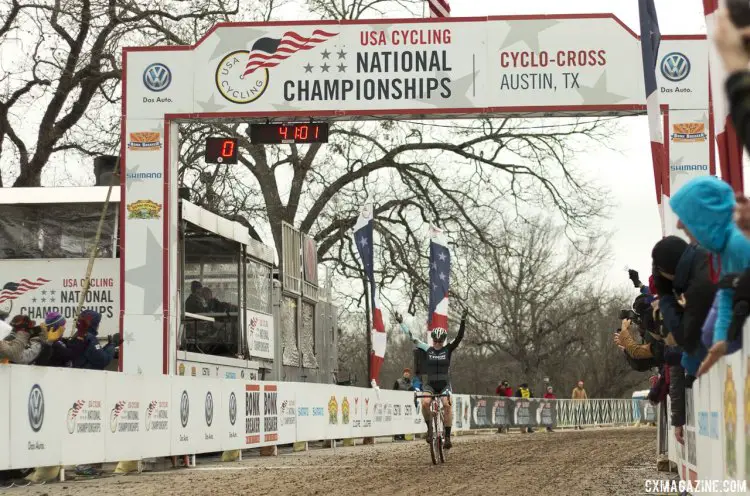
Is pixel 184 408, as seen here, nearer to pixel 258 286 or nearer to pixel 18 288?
pixel 18 288

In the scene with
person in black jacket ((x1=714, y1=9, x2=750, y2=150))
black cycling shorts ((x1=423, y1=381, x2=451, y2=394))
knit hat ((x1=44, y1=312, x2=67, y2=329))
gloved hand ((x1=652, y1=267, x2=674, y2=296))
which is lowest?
black cycling shorts ((x1=423, y1=381, x2=451, y2=394))

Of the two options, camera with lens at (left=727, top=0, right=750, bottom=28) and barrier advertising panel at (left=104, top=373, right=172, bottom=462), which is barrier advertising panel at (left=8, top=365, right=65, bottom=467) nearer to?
barrier advertising panel at (left=104, top=373, right=172, bottom=462)

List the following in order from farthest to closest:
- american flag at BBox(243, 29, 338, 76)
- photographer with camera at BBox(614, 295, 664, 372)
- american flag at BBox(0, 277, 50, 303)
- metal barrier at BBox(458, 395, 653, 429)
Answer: metal barrier at BBox(458, 395, 653, 429) < american flag at BBox(243, 29, 338, 76) < american flag at BBox(0, 277, 50, 303) < photographer with camera at BBox(614, 295, 664, 372)

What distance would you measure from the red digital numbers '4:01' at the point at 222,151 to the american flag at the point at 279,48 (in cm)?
123

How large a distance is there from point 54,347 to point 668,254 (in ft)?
33.9

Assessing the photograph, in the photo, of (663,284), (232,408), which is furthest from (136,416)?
(663,284)

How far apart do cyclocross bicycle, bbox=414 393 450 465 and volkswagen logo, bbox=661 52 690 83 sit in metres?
6.84

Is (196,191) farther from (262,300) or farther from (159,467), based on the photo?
(159,467)

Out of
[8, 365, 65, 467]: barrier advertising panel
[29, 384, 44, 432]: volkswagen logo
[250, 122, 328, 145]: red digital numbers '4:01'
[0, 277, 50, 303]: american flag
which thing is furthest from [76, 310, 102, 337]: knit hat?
[250, 122, 328, 145]: red digital numbers '4:01'

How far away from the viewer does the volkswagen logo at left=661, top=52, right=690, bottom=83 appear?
20344 mm

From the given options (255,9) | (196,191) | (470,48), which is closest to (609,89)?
(470,48)

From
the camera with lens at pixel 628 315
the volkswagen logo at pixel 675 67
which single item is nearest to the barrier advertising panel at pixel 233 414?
the camera with lens at pixel 628 315

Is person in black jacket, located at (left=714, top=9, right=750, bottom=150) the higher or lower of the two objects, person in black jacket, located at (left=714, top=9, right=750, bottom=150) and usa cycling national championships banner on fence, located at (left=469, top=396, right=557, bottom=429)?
the higher

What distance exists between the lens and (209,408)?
18.2 m
